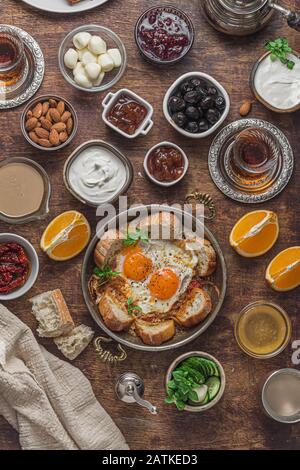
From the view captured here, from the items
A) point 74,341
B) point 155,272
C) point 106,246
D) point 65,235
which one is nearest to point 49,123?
point 65,235

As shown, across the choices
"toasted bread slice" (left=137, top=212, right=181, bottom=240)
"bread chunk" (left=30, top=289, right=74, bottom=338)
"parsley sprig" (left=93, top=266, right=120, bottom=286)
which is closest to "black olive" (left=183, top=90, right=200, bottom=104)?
"toasted bread slice" (left=137, top=212, right=181, bottom=240)

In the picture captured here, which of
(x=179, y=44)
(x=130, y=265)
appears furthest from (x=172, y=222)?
(x=179, y=44)

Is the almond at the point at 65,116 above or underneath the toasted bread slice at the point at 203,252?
above

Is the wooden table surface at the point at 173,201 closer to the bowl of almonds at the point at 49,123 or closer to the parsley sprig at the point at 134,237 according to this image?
the bowl of almonds at the point at 49,123

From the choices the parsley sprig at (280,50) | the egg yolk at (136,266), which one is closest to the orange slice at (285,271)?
the egg yolk at (136,266)

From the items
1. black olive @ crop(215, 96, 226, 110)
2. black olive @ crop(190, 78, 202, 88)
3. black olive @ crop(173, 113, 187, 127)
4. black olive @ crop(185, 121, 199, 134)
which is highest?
black olive @ crop(190, 78, 202, 88)

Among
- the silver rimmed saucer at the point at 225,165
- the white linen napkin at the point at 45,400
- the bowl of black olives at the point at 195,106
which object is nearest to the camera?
the white linen napkin at the point at 45,400

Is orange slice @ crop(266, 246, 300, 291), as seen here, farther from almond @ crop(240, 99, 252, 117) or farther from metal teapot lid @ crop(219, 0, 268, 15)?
metal teapot lid @ crop(219, 0, 268, 15)
